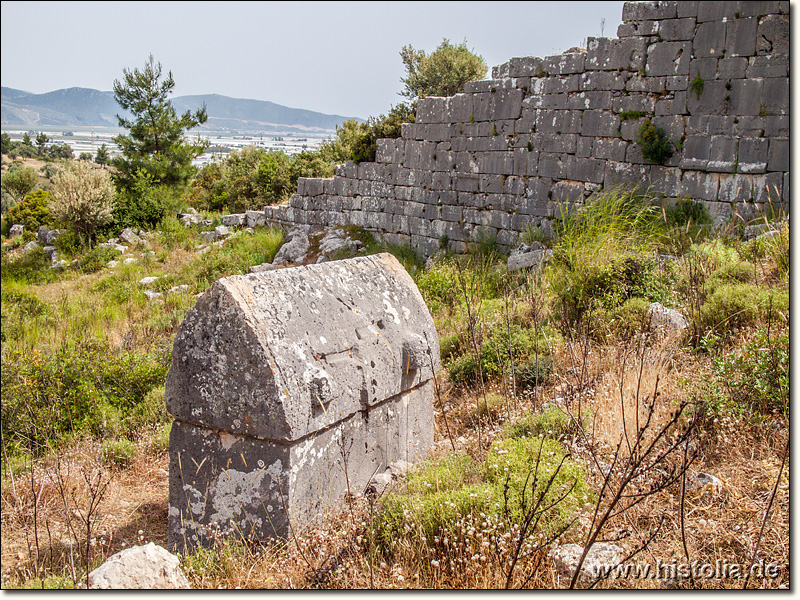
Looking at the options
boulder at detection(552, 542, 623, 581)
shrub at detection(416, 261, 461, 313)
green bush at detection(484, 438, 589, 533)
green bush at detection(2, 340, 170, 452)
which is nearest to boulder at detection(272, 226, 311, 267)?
shrub at detection(416, 261, 461, 313)

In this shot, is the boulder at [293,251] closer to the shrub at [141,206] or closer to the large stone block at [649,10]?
the shrub at [141,206]

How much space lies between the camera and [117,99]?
683 inches

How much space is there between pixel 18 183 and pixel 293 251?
21.6 metres

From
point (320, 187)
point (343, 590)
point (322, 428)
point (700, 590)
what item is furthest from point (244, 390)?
point (320, 187)

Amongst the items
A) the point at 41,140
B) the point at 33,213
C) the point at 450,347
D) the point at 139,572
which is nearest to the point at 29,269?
the point at 33,213

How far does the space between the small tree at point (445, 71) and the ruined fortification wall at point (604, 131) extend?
578 cm

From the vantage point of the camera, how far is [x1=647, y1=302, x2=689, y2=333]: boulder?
16.1 ft

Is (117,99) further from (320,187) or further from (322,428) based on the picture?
(322,428)

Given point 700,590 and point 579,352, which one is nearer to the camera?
point 700,590

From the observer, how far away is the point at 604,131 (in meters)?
8.37

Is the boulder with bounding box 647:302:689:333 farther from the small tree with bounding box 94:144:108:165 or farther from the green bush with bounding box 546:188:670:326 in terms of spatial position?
the small tree with bounding box 94:144:108:165

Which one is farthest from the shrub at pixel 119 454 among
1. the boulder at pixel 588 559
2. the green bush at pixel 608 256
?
the green bush at pixel 608 256

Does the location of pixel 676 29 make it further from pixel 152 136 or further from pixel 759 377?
pixel 152 136

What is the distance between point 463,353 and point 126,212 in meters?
13.3
